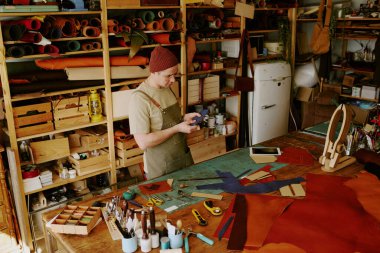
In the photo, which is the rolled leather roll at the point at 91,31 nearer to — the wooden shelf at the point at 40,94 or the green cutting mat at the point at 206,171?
the wooden shelf at the point at 40,94

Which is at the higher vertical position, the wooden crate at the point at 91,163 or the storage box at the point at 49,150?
the storage box at the point at 49,150

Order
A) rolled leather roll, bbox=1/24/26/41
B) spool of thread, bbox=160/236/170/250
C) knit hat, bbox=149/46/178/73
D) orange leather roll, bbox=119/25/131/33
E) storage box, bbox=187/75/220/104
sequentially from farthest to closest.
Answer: storage box, bbox=187/75/220/104
orange leather roll, bbox=119/25/131/33
rolled leather roll, bbox=1/24/26/41
knit hat, bbox=149/46/178/73
spool of thread, bbox=160/236/170/250

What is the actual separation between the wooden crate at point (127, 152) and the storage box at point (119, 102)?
29cm

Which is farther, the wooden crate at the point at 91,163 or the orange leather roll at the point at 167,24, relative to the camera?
the orange leather roll at the point at 167,24

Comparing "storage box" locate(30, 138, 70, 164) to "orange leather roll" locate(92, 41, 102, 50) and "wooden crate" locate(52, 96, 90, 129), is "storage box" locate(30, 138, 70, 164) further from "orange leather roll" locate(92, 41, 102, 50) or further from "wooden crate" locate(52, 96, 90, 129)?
"orange leather roll" locate(92, 41, 102, 50)

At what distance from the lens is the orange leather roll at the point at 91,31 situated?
3.46 m

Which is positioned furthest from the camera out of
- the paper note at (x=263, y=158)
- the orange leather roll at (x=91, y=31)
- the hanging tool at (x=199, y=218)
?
the orange leather roll at (x=91, y=31)

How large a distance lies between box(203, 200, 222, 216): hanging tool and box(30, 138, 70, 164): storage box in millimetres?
1968

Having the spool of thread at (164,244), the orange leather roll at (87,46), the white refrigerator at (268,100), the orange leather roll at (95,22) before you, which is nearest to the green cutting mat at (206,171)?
the spool of thread at (164,244)

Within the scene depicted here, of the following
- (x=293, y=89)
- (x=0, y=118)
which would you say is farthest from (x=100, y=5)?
(x=293, y=89)

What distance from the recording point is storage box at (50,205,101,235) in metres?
1.89

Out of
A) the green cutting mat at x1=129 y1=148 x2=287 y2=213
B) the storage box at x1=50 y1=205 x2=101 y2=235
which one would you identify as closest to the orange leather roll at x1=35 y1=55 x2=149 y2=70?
the green cutting mat at x1=129 y1=148 x2=287 y2=213

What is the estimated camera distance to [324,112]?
5504mm

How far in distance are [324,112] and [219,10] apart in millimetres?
2135
